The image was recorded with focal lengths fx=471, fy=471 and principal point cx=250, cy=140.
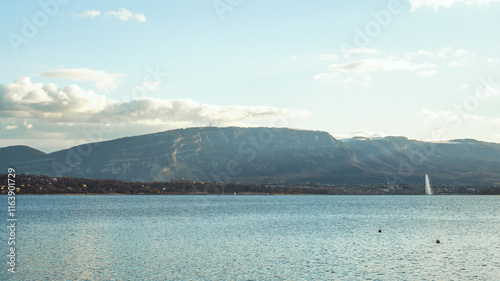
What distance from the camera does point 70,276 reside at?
47.8 meters

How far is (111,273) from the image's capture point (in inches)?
1950

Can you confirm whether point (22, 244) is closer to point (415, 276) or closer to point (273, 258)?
point (273, 258)

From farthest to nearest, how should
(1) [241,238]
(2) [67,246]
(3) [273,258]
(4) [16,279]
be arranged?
1. (1) [241,238]
2. (2) [67,246]
3. (3) [273,258]
4. (4) [16,279]

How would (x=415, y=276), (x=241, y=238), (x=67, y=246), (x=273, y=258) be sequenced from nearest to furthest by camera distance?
(x=415, y=276) < (x=273, y=258) < (x=67, y=246) < (x=241, y=238)

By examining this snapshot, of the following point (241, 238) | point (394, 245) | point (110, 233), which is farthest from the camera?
point (110, 233)

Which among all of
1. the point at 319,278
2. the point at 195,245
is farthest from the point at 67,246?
the point at 319,278

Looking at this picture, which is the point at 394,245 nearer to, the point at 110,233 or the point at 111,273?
the point at 111,273

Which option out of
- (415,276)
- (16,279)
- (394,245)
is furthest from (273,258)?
(16,279)

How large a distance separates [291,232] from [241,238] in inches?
578

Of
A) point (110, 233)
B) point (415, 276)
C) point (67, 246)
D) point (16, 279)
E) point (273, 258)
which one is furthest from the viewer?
point (110, 233)

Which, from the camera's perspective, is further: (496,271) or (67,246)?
(67,246)

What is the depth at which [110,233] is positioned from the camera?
290 ft

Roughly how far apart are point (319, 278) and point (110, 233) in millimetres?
52296

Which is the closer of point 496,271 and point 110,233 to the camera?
point 496,271
